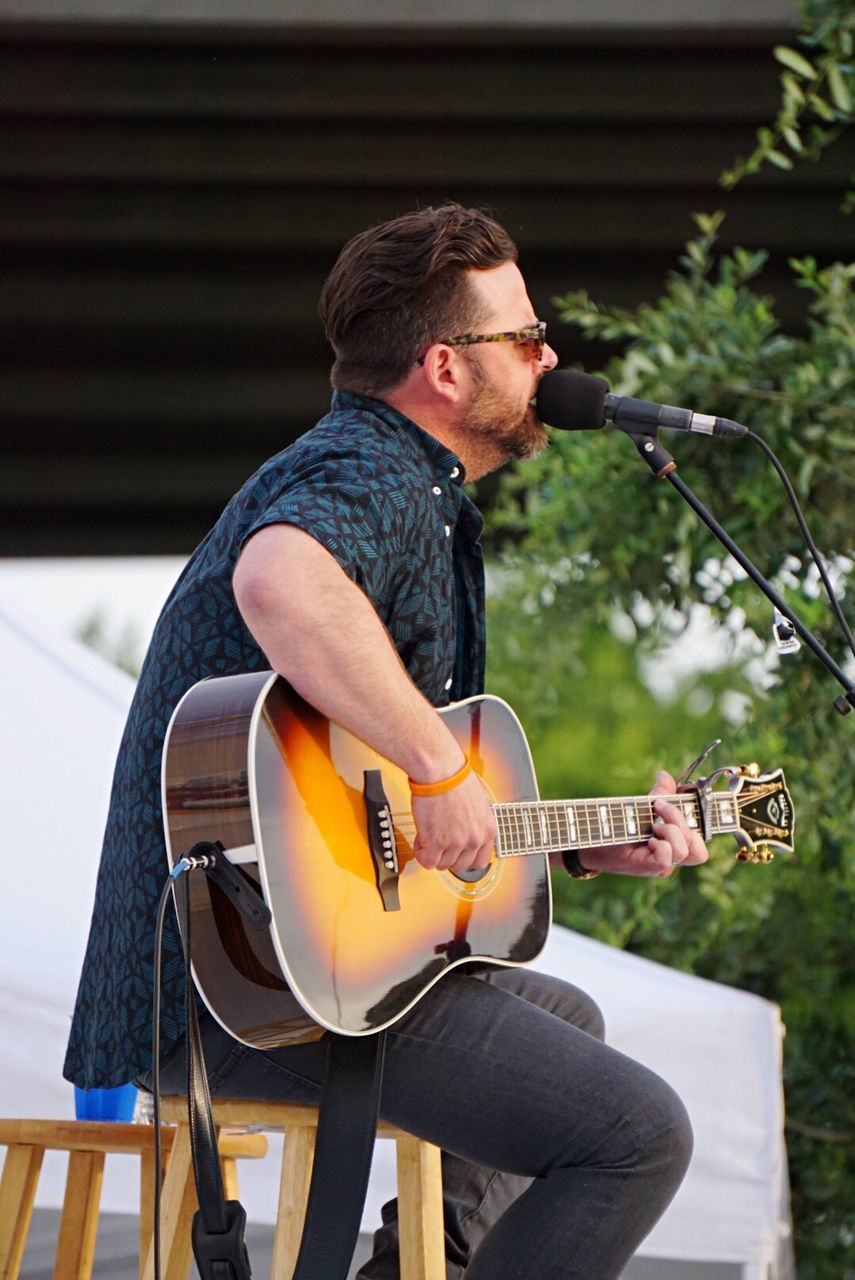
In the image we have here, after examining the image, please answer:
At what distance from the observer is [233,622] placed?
1.92m

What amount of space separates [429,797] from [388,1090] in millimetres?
346

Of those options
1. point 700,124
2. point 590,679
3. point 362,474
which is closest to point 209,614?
point 362,474

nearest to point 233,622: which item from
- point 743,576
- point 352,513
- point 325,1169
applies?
point 352,513

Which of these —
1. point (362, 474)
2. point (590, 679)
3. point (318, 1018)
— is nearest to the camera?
point (318, 1018)

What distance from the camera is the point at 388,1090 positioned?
69.8 inches

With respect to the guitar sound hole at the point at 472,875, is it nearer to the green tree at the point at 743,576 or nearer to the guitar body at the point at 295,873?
the guitar body at the point at 295,873

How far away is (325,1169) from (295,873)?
0.34 metres

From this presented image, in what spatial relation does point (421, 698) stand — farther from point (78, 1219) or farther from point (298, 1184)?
point (78, 1219)

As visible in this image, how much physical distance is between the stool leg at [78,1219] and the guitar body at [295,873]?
2.11ft

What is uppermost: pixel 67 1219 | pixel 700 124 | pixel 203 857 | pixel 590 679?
pixel 700 124

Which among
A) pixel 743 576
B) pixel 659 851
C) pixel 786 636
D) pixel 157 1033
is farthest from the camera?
pixel 743 576

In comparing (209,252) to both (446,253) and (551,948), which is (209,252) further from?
(446,253)

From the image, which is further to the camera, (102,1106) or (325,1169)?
(102,1106)

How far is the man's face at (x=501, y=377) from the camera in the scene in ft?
6.78
